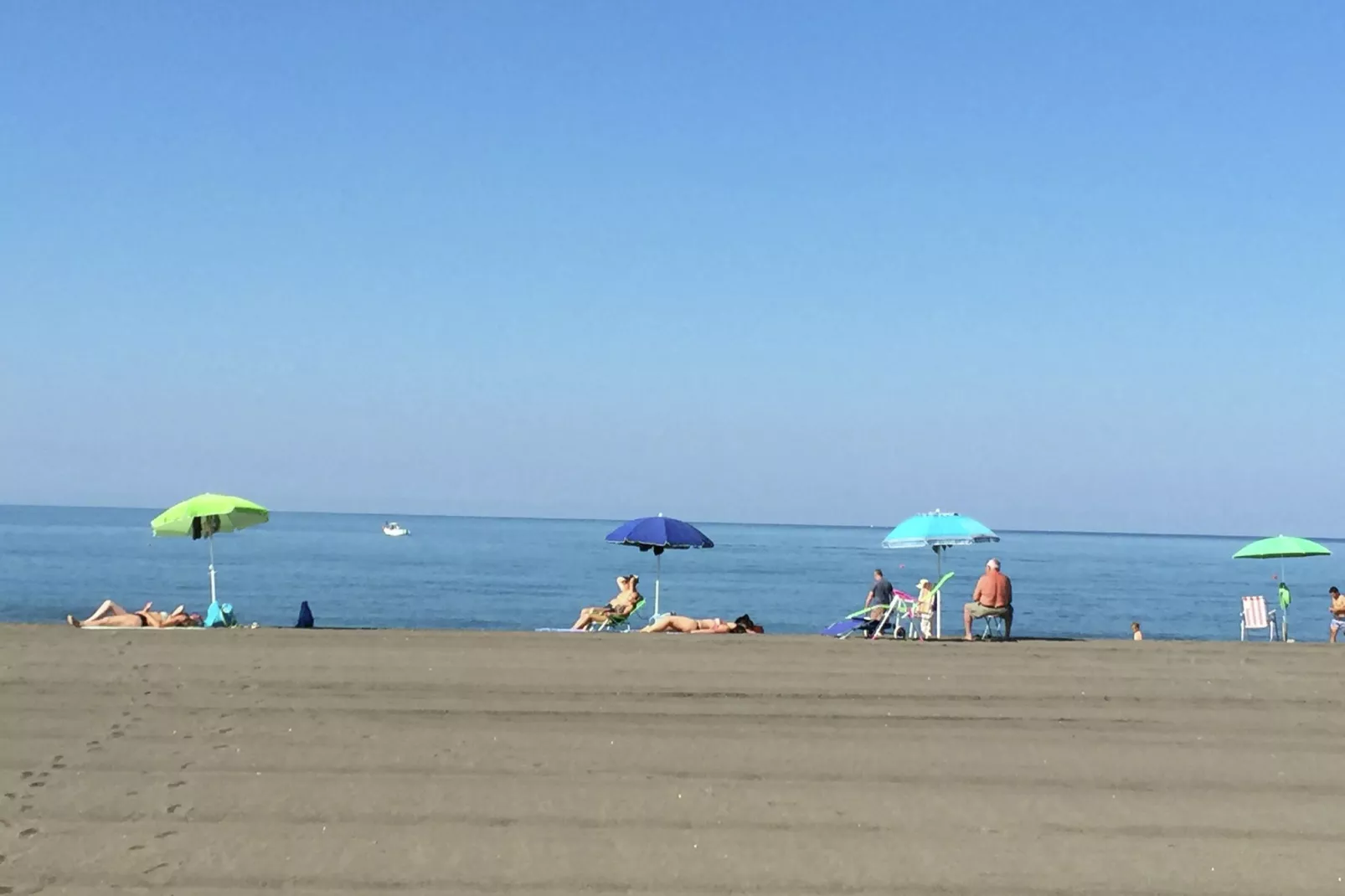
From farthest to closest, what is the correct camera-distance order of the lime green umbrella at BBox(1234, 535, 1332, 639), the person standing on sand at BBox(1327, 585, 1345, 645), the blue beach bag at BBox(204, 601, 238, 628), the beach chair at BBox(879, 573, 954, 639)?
the lime green umbrella at BBox(1234, 535, 1332, 639) → the person standing on sand at BBox(1327, 585, 1345, 645) → the beach chair at BBox(879, 573, 954, 639) → the blue beach bag at BBox(204, 601, 238, 628)

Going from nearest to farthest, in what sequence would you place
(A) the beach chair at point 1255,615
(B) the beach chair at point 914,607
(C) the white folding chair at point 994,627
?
(C) the white folding chair at point 994,627 < (B) the beach chair at point 914,607 < (A) the beach chair at point 1255,615

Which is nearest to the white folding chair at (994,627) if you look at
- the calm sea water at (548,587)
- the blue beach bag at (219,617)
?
the blue beach bag at (219,617)

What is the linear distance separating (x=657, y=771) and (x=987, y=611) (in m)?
8.81

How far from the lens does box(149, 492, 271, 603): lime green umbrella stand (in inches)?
645

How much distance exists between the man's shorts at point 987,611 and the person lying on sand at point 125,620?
988cm

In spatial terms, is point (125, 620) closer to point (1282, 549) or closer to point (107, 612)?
point (107, 612)

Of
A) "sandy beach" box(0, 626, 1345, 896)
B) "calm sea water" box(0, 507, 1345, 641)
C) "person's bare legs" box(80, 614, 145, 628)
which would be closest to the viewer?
"sandy beach" box(0, 626, 1345, 896)

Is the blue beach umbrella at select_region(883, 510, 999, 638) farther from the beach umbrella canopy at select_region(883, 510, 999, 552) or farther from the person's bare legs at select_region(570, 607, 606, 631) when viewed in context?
the person's bare legs at select_region(570, 607, 606, 631)

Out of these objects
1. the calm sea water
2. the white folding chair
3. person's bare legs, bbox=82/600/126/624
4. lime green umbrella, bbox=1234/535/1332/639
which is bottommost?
the calm sea water

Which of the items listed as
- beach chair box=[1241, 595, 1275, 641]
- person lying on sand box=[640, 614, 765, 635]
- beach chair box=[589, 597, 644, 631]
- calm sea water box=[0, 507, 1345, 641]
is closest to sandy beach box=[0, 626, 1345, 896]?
person lying on sand box=[640, 614, 765, 635]

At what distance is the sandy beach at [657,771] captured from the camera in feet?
22.4

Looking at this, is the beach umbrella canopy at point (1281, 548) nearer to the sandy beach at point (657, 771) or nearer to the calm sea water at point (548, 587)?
the sandy beach at point (657, 771)

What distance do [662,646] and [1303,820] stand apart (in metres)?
6.31

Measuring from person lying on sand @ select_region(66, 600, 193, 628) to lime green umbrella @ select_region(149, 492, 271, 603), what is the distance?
52.5 inches
